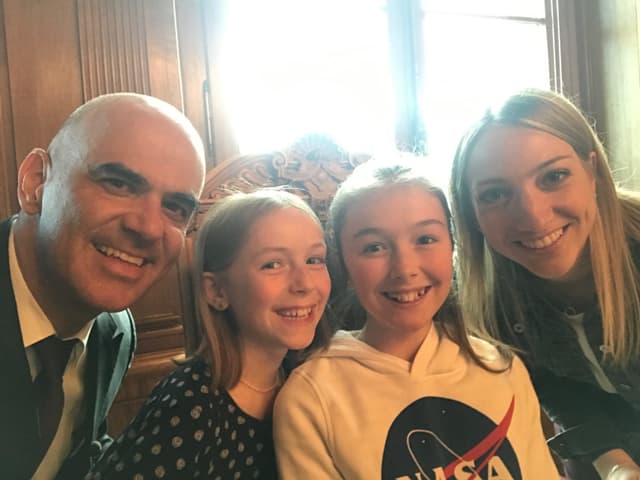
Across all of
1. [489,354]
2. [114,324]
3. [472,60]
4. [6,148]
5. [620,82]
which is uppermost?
[472,60]

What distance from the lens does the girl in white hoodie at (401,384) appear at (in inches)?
35.6

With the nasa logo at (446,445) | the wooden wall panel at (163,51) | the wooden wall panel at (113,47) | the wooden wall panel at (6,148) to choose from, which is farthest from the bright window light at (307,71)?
the nasa logo at (446,445)

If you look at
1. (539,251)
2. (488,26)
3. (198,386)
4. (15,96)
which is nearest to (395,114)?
(488,26)

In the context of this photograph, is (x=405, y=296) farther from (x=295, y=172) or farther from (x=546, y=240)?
(x=295, y=172)

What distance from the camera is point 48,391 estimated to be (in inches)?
36.0

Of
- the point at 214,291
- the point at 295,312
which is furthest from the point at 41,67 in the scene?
the point at 295,312

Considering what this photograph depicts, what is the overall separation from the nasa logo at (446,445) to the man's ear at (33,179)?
764mm

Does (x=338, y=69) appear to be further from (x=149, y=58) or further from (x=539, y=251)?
(x=539, y=251)

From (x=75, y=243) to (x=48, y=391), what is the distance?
275 mm

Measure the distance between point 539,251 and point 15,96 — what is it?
138 cm

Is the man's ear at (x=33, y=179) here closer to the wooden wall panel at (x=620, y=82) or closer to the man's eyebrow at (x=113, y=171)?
the man's eyebrow at (x=113, y=171)

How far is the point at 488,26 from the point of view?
226cm

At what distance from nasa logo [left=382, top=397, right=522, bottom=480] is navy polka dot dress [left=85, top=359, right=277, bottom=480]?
239 mm

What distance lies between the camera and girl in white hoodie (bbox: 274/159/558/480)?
0.91m
